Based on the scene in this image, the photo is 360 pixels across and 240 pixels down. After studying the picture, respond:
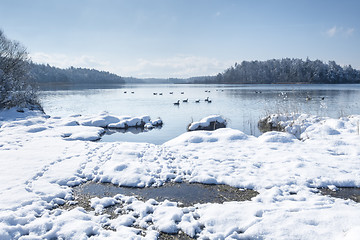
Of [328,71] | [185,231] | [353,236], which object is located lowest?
[185,231]

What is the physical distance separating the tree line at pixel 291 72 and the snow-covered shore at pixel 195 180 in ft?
306

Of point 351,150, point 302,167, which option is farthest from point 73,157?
point 351,150

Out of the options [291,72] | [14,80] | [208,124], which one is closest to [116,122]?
[208,124]

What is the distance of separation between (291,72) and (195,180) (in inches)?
4166

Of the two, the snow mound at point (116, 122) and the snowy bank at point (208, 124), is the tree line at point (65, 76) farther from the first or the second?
the snowy bank at point (208, 124)

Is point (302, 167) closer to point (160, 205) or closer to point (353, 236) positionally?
point (353, 236)

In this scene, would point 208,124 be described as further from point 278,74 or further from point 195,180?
point 278,74

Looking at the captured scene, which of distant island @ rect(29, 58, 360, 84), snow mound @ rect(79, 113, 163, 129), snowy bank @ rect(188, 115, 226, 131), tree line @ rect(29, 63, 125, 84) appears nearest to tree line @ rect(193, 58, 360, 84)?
distant island @ rect(29, 58, 360, 84)

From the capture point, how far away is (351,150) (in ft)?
27.3

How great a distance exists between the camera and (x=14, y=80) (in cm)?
2269

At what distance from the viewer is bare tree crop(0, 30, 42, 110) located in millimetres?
21250

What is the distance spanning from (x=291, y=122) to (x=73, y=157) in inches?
518

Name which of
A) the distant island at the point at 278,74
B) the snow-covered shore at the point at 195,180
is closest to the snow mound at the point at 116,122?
the snow-covered shore at the point at 195,180

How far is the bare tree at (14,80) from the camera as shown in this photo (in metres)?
21.2
